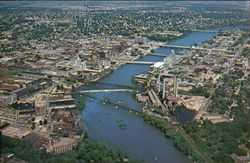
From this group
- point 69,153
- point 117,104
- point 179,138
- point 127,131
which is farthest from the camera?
point 117,104

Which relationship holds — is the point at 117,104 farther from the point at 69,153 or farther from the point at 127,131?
the point at 69,153

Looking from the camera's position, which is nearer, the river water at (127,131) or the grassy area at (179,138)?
the grassy area at (179,138)

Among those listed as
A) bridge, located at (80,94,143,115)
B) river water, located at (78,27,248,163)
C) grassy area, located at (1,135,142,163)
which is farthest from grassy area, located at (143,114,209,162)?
grassy area, located at (1,135,142,163)

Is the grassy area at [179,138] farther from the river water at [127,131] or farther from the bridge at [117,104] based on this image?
the bridge at [117,104]

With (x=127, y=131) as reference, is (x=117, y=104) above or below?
above

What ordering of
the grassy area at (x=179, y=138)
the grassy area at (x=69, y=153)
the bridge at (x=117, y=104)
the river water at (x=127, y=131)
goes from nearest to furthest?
the grassy area at (x=69, y=153)
the grassy area at (x=179, y=138)
the river water at (x=127, y=131)
the bridge at (x=117, y=104)

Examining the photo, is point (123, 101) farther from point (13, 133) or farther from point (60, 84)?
point (13, 133)

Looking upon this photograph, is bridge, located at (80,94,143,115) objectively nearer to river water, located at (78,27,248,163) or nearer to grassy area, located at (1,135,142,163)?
river water, located at (78,27,248,163)

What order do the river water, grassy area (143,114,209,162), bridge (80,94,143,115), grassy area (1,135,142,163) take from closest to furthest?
grassy area (1,135,142,163) < grassy area (143,114,209,162) < the river water < bridge (80,94,143,115)

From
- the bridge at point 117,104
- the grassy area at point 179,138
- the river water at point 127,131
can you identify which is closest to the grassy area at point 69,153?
the river water at point 127,131

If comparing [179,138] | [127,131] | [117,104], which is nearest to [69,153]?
[127,131]

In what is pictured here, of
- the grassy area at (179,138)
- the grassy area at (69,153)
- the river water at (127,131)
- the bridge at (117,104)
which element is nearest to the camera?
the grassy area at (69,153)
